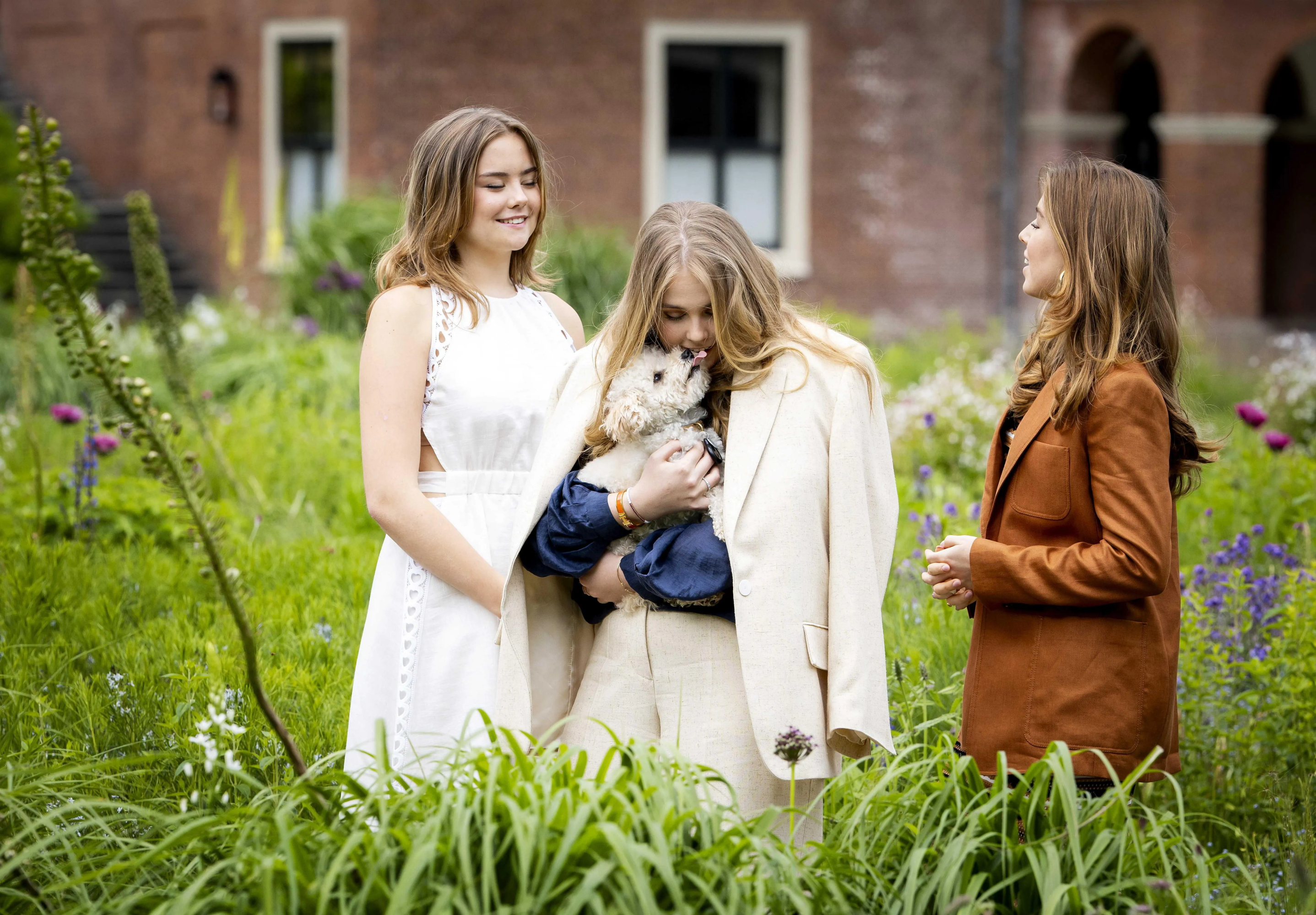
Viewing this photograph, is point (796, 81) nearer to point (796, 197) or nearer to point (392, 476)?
point (796, 197)

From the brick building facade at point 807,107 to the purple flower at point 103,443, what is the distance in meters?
8.00

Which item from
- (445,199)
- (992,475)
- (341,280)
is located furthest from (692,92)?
(992,475)

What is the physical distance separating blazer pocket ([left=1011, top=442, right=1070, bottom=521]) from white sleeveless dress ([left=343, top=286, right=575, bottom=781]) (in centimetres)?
103

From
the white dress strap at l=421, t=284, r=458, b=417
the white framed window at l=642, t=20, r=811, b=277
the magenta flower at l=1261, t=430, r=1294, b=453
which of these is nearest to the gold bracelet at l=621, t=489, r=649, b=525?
the white dress strap at l=421, t=284, r=458, b=417

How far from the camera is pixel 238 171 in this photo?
1545cm

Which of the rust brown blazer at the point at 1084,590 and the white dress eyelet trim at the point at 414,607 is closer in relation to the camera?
the rust brown blazer at the point at 1084,590

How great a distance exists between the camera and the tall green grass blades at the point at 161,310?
5.13 m

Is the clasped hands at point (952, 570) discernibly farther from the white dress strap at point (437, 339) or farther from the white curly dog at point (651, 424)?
the white dress strap at point (437, 339)

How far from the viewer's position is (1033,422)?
8.83 feet

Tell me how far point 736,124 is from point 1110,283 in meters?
12.8

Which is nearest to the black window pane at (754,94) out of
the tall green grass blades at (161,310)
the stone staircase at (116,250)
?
the stone staircase at (116,250)

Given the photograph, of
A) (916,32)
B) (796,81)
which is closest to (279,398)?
(796,81)

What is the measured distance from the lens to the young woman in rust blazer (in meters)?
2.56

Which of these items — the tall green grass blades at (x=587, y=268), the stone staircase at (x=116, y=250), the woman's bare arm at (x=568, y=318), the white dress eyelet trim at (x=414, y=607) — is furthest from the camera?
the stone staircase at (x=116, y=250)
